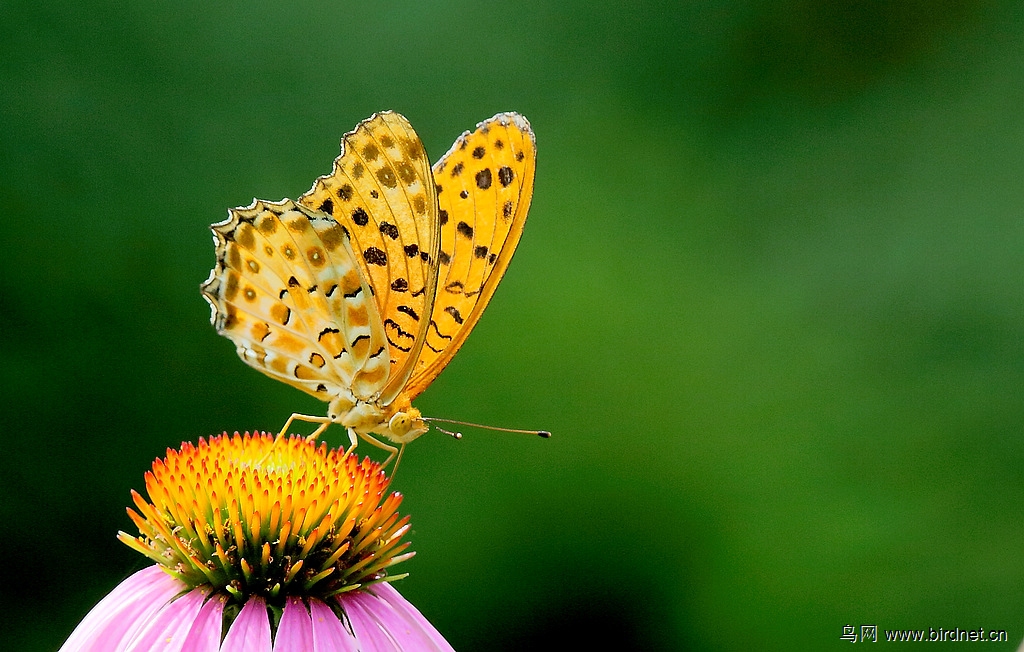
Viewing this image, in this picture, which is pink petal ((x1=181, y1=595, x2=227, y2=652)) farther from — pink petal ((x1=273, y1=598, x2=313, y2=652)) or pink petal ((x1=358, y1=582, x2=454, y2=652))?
pink petal ((x1=358, y1=582, x2=454, y2=652))

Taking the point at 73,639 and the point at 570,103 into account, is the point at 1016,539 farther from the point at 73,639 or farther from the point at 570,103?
the point at 73,639

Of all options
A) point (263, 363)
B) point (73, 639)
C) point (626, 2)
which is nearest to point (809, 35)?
point (626, 2)

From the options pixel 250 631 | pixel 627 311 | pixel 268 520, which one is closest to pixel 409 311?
pixel 268 520

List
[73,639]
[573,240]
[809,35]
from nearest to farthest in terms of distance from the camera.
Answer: [73,639] → [573,240] → [809,35]

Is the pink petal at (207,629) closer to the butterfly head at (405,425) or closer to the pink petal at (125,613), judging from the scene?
the pink petal at (125,613)

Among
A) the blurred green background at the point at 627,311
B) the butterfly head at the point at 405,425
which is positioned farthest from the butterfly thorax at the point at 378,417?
the blurred green background at the point at 627,311

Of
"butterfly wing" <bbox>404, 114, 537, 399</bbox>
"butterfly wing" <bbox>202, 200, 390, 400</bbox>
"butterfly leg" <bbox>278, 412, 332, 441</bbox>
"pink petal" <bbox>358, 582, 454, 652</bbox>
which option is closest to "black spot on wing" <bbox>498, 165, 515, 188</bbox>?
"butterfly wing" <bbox>404, 114, 537, 399</bbox>
